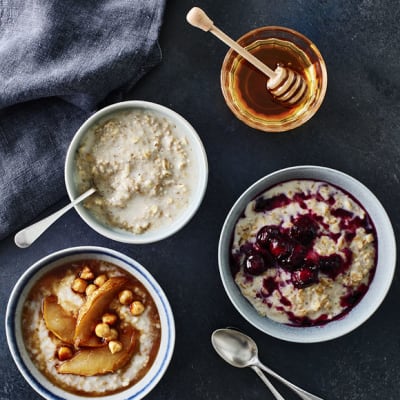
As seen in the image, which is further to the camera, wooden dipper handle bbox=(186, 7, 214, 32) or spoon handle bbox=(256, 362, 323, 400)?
spoon handle bbox=(256, 362, 323, 400)

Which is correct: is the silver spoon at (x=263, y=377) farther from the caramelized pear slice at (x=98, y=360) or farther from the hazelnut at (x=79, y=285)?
the hazelnut at (x=79, y=285)

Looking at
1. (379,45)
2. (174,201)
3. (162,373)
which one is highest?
(379,45)

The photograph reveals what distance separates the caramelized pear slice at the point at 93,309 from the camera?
1.89 m

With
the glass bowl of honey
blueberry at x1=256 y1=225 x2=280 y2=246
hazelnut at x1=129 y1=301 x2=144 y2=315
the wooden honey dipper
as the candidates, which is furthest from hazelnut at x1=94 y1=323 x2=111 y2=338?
the wooden honey dipper

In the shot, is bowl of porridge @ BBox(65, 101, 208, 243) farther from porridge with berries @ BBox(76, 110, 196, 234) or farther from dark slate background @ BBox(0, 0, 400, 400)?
dark slate background @ BBox(0, 0, 400, 400)

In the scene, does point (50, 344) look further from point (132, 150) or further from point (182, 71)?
point (182, 71)

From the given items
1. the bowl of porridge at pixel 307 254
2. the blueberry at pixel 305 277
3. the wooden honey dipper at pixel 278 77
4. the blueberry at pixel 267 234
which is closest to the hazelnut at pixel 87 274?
the bowl of porridge at pixel 307 254

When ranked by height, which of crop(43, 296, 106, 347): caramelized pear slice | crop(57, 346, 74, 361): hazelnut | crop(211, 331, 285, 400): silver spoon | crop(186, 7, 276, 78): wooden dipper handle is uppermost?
crop(186, 7, 276, 78): wooden dipper handle

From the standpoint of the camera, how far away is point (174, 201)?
1839 mm

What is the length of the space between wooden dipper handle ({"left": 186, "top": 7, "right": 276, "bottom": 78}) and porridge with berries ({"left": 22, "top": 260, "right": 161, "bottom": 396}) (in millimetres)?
844

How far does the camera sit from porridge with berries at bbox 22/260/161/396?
6.30ft

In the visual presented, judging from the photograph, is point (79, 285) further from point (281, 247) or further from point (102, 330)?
point (281, 247)

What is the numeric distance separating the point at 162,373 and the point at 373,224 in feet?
2.85

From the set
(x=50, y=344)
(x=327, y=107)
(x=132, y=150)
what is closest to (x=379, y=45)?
(x=327, y=107)
